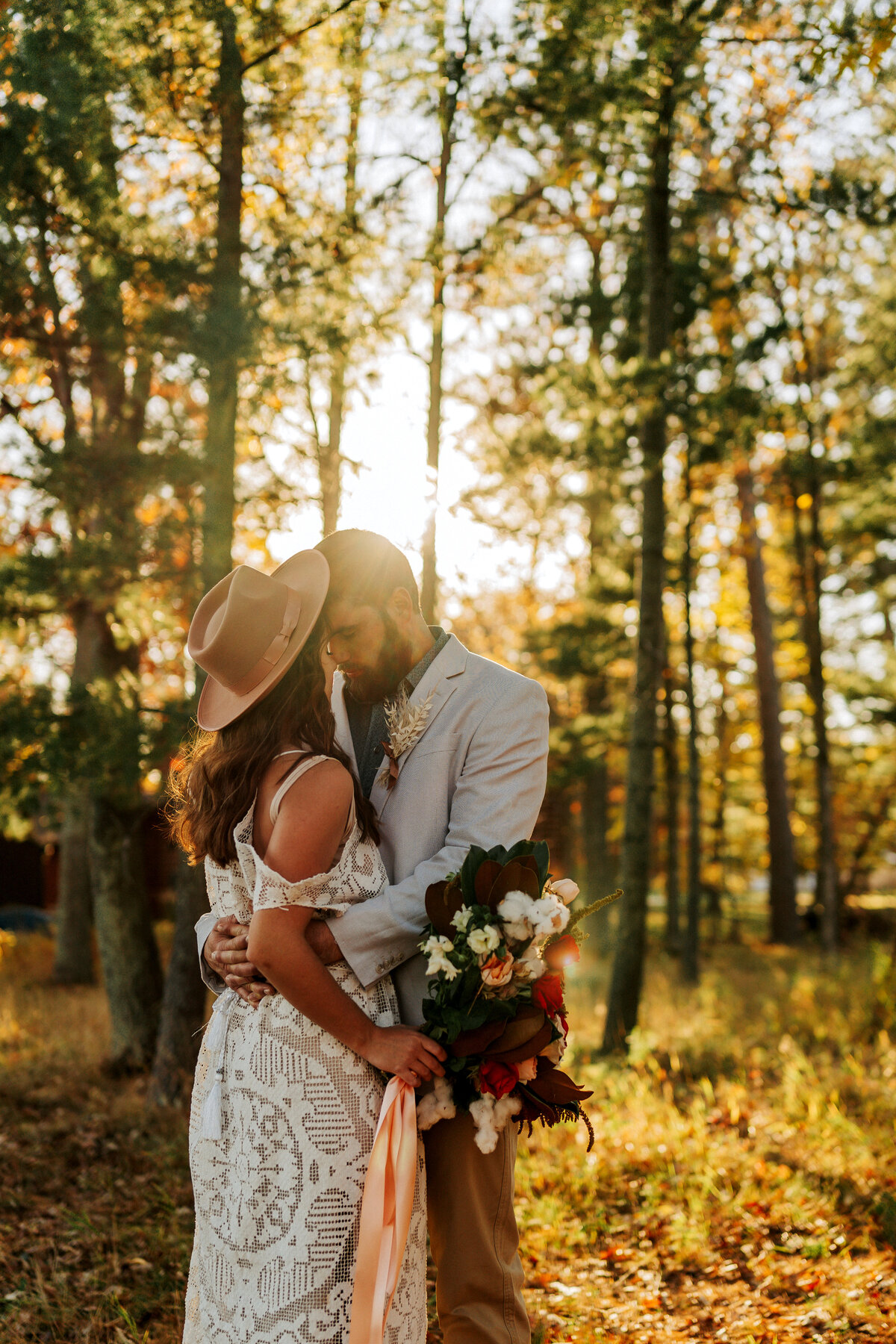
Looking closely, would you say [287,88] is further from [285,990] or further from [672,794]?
[672,794]

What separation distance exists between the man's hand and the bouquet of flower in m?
0.40

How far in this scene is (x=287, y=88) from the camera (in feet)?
18.9

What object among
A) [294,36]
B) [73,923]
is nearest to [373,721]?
[294,36]

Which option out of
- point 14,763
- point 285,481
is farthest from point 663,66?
point 14,763

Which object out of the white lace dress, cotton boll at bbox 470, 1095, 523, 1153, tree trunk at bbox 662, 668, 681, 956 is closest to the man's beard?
the white lace dress

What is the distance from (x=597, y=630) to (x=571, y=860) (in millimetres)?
7998

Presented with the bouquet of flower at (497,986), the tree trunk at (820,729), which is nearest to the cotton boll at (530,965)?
the bouquet of flower at (497,986)

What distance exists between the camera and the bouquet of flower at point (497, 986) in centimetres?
215

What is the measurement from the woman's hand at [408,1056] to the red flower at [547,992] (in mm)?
243

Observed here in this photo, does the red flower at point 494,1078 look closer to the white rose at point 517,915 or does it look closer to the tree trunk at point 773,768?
the white rose at point 517,915

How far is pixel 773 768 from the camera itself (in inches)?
647

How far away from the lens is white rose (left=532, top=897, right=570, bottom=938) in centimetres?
213

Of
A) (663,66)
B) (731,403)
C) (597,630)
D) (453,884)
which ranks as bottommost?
(453,884)

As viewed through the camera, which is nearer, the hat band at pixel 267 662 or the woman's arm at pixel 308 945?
the woman's arm at pixel 308 945
